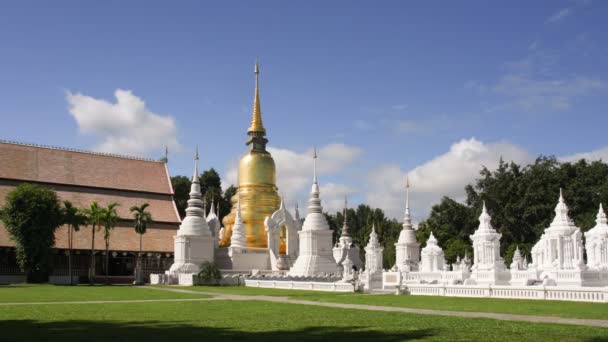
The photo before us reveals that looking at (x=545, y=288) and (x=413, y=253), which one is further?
(x=413, y=253)

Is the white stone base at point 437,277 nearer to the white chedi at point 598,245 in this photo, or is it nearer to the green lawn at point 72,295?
the white chedi at point 598,245

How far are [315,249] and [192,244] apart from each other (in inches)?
367

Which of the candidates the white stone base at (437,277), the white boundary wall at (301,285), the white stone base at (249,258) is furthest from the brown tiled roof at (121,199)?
the white stone base at (437,277)

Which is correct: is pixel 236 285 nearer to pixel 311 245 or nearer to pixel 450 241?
pixel 311 245

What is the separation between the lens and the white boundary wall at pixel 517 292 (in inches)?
919

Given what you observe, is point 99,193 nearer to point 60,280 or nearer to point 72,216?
point 60,280

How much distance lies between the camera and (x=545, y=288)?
82.0 feet

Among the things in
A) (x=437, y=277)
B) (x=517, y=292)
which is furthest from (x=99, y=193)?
(x=517, y=292)

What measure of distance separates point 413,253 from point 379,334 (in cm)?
4119

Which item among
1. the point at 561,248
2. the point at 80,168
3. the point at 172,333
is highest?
the point at 80,168


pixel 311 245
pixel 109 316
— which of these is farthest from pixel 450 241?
pixel 109 316

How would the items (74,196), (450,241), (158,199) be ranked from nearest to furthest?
(74,196) → (158,199) → (450,241)

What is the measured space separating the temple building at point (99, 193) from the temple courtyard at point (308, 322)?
32.1 m

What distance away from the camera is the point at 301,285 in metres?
40.0
